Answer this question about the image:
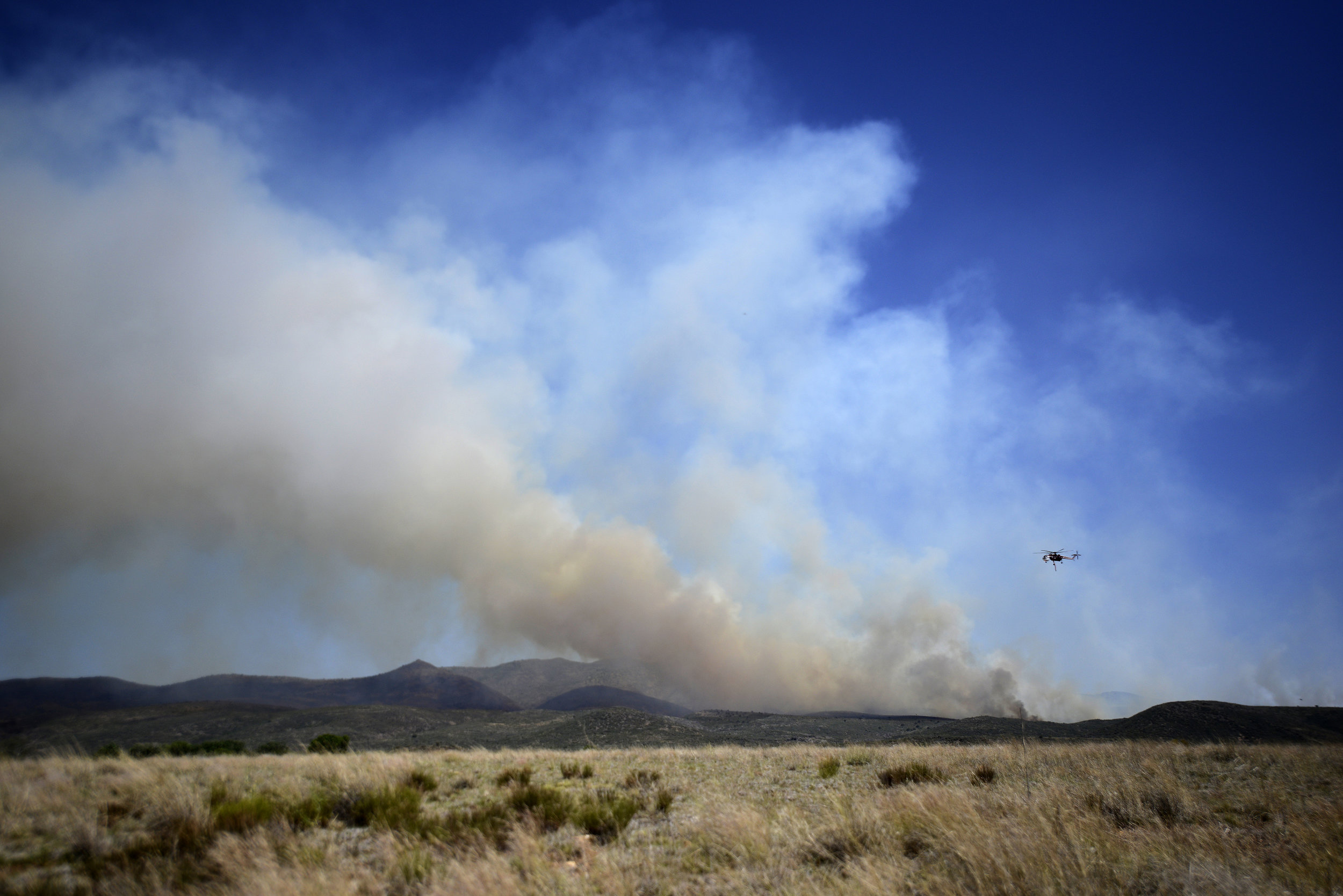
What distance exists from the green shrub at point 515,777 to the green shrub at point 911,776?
7877 mm

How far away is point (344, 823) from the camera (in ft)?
26.4

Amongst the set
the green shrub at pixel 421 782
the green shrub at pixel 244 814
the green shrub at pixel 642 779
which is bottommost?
the green shrub at pixel 642 779

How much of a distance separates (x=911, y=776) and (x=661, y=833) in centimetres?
738

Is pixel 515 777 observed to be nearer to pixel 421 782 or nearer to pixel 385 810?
pixel 421 782

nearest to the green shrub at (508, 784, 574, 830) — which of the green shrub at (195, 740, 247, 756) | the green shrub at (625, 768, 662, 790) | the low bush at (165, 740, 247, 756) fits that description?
the green shrub at (625, 768, 662, 790)

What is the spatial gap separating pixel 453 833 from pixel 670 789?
5.25m

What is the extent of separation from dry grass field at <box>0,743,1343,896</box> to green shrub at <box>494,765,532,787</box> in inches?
6.2

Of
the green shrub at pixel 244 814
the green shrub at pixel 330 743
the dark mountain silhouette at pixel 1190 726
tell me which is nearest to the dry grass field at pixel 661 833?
the green shrub at pixel 244 814

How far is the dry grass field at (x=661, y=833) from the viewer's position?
4.93 meters

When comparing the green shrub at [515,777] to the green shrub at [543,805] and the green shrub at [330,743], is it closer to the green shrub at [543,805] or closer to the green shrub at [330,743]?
the green shrub at [543,805]

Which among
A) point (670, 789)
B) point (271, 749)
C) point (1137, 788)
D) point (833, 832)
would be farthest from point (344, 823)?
point (271, 749)

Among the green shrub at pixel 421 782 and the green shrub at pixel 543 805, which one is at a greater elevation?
the green shrub at pixel 543 805

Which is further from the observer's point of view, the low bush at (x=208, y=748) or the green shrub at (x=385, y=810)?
the low bush at (x=208, y=748)

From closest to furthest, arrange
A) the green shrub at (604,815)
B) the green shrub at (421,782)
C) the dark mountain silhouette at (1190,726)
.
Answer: the green shrub at (604,815), the green shrub at (421,782), the dark mountain silhouette at (1190,726)
